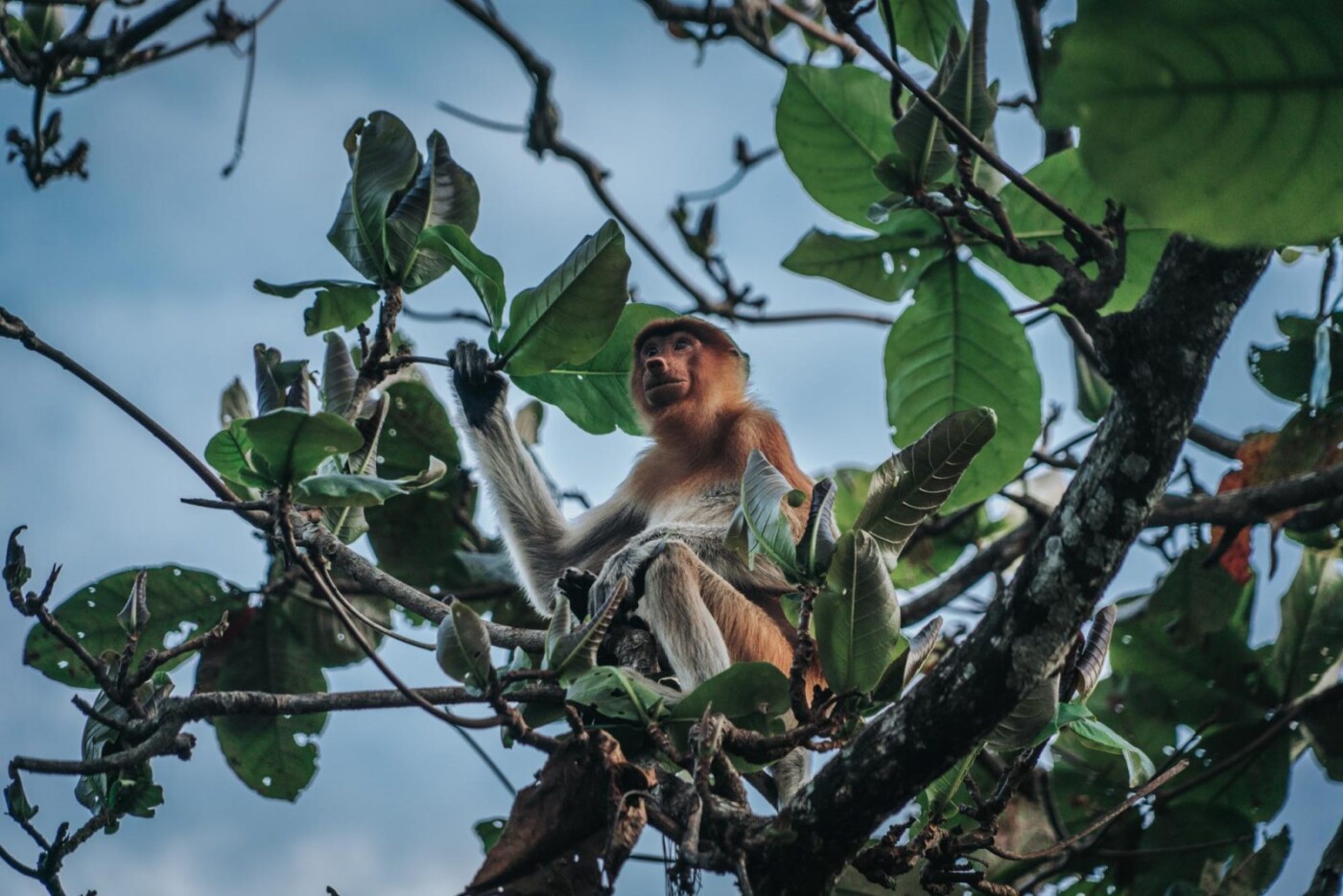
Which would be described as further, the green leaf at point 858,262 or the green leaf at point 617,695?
the green leaf at point 858,262

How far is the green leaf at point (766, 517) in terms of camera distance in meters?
2.76

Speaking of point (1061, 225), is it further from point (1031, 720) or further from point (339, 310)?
point (339, 310)

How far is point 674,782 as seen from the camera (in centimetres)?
294

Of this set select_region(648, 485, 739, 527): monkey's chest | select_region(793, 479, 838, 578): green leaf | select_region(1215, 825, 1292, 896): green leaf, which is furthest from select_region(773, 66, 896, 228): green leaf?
select_region(1215, 825, 1292, 896): green leaf

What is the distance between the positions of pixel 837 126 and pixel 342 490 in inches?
92.7

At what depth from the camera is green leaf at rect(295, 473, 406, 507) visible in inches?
110

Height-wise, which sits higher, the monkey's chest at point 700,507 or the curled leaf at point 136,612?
the monkey's chest at point 700,507

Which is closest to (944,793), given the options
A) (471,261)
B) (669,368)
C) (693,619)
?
(693,619)

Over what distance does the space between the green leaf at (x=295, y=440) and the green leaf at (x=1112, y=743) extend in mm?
1905

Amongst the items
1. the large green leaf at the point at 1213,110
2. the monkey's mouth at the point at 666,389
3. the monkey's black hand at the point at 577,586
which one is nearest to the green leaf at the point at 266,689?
the monkey's black hand at the point at 577,586

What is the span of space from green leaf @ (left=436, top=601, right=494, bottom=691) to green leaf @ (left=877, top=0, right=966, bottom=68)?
108 inches

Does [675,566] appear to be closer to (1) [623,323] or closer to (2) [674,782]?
(1) [623,323]

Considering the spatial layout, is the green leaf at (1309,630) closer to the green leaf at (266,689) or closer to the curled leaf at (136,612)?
the green leaf at (266,689)

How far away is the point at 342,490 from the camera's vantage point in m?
2.79
